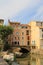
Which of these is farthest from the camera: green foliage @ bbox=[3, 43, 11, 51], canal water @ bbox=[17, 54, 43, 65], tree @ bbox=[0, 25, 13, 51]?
green foliage @ bbox=[3, 43, 11, 51]

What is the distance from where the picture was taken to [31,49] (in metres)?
63.0

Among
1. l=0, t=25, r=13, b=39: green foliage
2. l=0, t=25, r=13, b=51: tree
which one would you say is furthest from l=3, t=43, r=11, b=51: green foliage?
l=0, t=25, r=13, b=39: green foliage

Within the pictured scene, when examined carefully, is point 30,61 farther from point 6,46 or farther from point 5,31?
point 6,46

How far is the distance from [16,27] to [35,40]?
682 cm

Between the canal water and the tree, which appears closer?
the canal water

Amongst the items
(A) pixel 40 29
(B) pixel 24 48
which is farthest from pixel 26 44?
(A) pixel 40 29

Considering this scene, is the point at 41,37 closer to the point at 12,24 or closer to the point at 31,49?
the point at 31,49

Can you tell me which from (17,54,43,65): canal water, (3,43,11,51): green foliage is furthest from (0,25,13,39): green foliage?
(17,54,43,65): canal water

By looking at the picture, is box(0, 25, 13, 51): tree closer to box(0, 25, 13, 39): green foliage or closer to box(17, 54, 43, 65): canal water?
box(0, 25, 13, 39): green foliage

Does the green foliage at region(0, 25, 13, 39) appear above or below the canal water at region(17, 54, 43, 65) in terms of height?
above

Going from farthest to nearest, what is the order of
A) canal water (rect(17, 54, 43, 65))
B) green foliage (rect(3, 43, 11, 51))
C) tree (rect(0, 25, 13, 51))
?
green foliage (rect(3, 43, 11, 51))
tree (rect(0, 25, 13, 51))
canal water (rect(17, 54, 43, 65))

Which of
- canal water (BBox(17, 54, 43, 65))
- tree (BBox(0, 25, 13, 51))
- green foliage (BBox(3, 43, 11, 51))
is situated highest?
tree (BBox(0, 25, 13, 51))

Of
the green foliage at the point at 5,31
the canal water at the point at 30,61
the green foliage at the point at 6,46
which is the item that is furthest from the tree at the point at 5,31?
the canal water at the point at 30,61

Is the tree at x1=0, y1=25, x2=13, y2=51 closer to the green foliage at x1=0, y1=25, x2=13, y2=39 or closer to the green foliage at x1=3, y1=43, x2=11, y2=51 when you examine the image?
the green foliage at x1=0, y1=25, x2=13, y2=39
